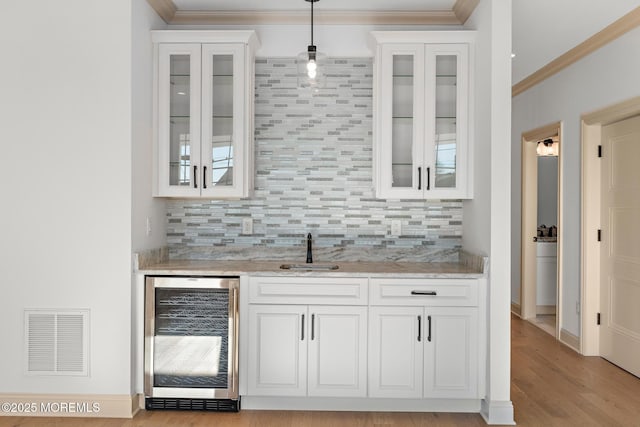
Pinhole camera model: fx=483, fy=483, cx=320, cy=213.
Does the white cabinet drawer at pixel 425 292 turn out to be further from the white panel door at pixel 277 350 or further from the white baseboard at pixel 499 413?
the white baseboard at pixel 499 413

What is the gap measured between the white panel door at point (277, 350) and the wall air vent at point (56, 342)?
3.40 feet

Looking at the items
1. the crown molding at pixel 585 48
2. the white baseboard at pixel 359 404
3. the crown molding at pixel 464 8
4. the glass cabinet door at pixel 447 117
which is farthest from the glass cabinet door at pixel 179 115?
the crown molding at pixel 585 48

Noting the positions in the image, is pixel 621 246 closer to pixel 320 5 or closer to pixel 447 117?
pixel 447 117

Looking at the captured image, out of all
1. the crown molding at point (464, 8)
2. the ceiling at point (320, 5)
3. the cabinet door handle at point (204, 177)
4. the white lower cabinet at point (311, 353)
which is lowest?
the white lower cabinet at point (311, 353)

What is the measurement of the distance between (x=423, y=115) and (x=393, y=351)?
1584mm

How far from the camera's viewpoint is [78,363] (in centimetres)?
300

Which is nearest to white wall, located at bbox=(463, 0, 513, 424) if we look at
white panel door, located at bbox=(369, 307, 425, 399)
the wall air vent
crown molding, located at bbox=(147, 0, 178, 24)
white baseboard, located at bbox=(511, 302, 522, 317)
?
white panel door, located at bbox=(369, 307, 425, 399)

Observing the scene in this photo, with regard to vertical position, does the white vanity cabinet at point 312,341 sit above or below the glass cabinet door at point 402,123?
below

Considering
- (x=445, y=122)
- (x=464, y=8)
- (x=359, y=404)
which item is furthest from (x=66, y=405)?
(x=464, y=8)

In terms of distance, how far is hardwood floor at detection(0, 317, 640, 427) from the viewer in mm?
2924

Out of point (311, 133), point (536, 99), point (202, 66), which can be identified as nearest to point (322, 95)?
point (311, 133)

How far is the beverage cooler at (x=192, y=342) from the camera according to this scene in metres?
3.07

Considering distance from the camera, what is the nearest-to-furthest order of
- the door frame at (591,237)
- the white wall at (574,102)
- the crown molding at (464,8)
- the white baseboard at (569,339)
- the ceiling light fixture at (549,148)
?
1. the crown molding at (464,8)
2. the white wall at (574,102)
3. the door frame at (591,237)
4. the white baseboard at (569,339)
5. the ceiling light fixture at (549,148)

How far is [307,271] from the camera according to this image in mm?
3102
